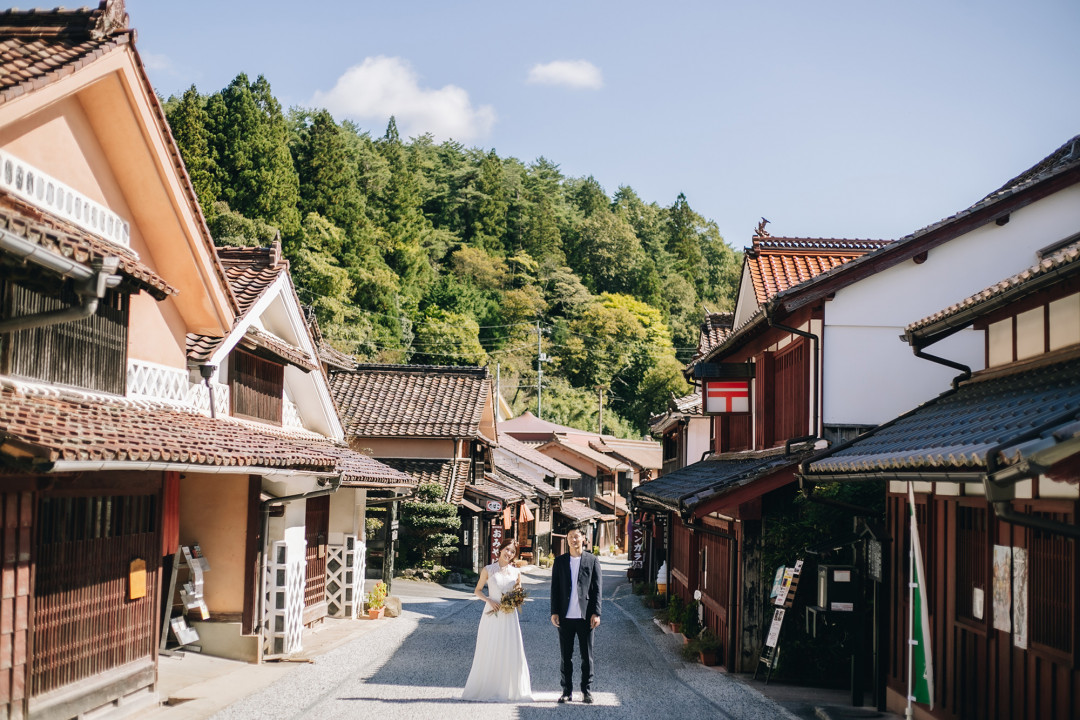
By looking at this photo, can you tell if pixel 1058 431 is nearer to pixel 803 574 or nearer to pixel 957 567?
pixel 957 567

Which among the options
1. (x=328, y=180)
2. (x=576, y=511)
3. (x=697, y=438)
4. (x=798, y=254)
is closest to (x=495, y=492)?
(x=697, y=438)

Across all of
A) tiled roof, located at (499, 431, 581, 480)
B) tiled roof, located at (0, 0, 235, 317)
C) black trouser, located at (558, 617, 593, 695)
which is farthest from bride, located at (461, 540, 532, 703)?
tiled roof, located at (499, 431, 581, 480)

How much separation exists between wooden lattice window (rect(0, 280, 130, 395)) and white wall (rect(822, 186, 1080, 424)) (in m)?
8.84

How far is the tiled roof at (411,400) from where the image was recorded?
30.3 m

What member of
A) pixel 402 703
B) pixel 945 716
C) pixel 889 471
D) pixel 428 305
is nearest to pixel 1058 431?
pixel 889 471

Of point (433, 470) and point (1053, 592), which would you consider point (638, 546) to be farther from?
point (1053, 592)

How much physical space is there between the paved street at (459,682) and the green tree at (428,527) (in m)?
8.61

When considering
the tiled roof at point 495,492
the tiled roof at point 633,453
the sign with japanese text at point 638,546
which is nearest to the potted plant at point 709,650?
the tiled roof at point 495,492

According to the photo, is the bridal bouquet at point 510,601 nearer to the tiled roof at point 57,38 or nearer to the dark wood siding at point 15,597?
the dark wood siding at point 15,597

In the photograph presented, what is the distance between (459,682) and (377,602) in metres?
8.47

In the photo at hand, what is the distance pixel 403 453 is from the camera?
30.7 metres

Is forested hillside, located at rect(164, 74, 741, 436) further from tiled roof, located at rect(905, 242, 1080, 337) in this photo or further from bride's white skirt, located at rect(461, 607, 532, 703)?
tiled roof, located at rect(905, 242, 1080, 337)

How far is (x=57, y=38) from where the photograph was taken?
373 inches

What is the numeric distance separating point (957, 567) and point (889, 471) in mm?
1928
